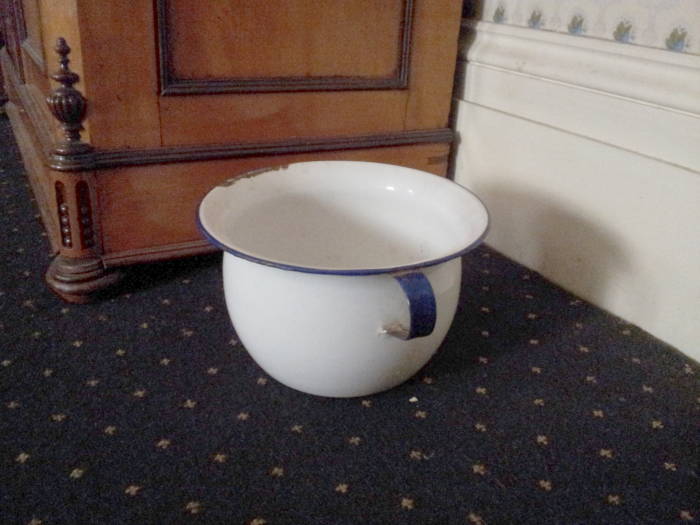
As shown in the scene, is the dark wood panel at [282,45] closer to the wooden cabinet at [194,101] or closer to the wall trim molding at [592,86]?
the wooden cabinet at [194,101]

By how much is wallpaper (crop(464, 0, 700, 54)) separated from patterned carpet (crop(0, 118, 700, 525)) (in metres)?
0.29

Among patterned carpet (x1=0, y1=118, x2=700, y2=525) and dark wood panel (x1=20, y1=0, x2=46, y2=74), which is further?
dark wood panel (x1=20, y1=0, x2=46, y2=74)

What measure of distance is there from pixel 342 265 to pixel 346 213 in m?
0.06

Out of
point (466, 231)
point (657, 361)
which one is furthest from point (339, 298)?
point (657, 361)

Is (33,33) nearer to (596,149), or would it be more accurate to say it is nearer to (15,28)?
(15,28)

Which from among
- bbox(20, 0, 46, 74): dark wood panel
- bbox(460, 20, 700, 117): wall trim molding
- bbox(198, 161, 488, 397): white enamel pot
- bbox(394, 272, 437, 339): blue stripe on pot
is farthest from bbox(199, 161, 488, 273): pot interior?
bbox(20, 0, 46, 74): dark wood panel

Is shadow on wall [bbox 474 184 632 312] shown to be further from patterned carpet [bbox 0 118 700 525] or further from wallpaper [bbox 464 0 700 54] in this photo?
wallpaper [bbox 464 0 700 54]

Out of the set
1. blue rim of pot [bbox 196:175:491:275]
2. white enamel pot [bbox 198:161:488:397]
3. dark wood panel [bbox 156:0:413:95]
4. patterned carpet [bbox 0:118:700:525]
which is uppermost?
dark wood panel [bbox 156:0:413:95]

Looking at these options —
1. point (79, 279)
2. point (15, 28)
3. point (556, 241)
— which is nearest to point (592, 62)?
point (556, 241)

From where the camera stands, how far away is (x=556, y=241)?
0.75 meters

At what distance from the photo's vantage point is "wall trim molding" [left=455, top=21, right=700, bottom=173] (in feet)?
1.93

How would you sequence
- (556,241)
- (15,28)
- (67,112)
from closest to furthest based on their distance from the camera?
(67,112), (556,241), (15,28)

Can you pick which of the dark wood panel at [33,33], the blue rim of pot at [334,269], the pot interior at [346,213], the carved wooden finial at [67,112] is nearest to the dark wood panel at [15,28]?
the dark wood panel at [33,33]

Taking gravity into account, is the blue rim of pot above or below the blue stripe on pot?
above
